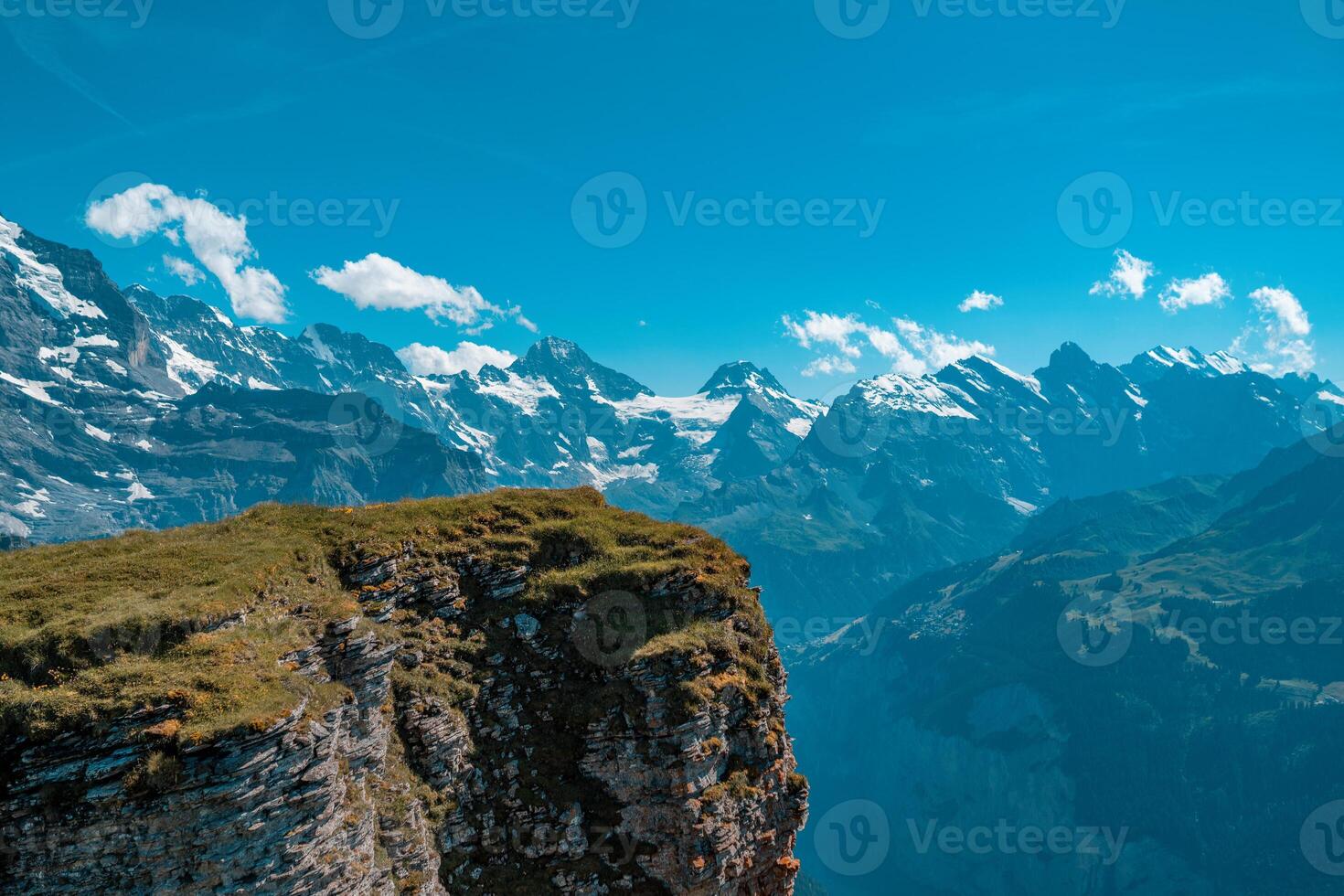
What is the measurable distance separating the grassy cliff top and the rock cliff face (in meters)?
0.13

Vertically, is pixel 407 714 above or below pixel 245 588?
below

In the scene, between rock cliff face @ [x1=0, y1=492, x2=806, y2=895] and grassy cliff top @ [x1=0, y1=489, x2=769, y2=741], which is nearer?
rock cliff face @ [x1=0, y1=492, x2=806, y2=895]

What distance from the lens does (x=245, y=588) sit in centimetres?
3384

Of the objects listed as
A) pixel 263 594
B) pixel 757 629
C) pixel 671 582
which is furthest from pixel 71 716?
pixel 757 629

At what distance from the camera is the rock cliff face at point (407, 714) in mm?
25766

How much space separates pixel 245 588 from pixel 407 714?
9026mm

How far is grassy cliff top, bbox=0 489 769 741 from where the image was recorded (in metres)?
27.2

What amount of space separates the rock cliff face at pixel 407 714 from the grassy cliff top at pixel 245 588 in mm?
131

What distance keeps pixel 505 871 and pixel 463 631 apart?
11225 mm

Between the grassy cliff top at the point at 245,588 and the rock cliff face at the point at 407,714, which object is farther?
the grassy cliff top at the point at 245,588

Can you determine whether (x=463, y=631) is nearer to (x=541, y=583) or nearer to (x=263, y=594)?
(x=541, y=583)

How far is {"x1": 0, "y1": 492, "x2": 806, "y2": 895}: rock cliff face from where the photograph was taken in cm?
2577

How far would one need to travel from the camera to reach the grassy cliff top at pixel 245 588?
27219 millimetres

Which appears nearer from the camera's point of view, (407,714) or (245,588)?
(245,588)
